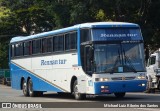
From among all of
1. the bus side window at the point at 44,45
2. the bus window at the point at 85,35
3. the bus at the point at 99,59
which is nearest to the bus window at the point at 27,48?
the bus side window at the point at 44,45

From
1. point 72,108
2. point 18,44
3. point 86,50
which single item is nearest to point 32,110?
point 72,108

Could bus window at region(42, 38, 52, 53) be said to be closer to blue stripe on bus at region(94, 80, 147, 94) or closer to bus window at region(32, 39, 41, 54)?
bus window at region(32, 39, 41, 54)

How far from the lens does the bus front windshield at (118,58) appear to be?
2077 cm

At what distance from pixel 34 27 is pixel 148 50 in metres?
27.0

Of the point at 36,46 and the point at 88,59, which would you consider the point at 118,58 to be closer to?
the point at 88,59

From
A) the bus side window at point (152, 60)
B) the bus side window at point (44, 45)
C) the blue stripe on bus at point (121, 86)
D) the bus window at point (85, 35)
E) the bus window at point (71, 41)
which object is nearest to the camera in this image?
the blue stripe on bus at point (121, 86)

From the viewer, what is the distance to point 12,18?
6669cm

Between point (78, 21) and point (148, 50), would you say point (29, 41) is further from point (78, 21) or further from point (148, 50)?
point (148, 50)

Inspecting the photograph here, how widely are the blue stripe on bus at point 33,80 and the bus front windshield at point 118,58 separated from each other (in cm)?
417

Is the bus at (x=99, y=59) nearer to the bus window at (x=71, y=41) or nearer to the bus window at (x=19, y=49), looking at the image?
the bus window at (x=71, y=41)

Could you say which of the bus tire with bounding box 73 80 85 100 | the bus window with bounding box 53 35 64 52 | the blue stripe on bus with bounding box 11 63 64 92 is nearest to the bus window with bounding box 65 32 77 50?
the bus window with bounding box 53 35 64 52

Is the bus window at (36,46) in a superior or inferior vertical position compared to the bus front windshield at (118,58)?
superior

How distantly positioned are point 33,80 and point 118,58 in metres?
8.28

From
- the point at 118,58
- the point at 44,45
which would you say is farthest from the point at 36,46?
the point at 118,58
